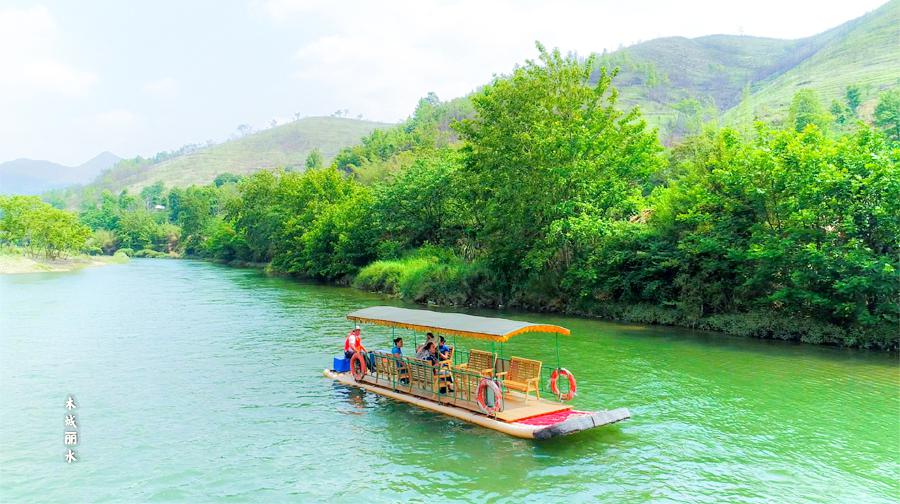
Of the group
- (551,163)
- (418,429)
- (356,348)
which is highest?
(551,163)

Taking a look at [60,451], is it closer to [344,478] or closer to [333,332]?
[344,478]

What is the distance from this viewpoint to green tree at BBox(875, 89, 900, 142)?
71.1 metres

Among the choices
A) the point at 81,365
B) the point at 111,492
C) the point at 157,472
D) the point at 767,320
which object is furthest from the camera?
the point at 767,320

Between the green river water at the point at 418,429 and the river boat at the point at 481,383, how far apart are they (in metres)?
0.43

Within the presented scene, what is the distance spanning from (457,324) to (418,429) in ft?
11.0

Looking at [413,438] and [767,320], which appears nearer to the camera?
[413,438]

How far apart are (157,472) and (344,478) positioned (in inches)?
162

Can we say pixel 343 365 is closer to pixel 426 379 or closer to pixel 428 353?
pixel 428 353

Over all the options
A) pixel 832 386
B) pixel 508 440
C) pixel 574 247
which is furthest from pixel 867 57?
pixel 508 440

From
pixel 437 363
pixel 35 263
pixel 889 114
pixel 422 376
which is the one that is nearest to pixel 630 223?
pixel 437 363

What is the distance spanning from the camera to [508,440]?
15422mm

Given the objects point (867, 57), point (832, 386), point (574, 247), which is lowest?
point (832, 386)

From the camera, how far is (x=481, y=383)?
54.7 ft

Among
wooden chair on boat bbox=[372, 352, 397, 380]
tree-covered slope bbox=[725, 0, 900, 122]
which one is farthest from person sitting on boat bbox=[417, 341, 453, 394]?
tree-covered slope bbox=[725, 0, 900, 122]
